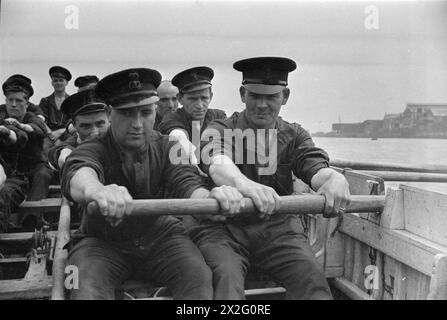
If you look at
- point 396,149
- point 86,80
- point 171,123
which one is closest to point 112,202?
point 171,123

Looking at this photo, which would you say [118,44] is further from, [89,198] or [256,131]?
[89,198]

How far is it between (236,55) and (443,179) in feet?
5.92

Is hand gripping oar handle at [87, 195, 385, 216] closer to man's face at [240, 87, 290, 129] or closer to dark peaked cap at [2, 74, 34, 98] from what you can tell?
man's face at [240, 87, 290, 129]

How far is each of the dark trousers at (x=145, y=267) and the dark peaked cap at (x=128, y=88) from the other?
1.97 ft

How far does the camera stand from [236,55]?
3.01 metres

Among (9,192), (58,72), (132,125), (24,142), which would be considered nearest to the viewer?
(132,125)

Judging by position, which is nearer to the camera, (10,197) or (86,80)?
(10,197)

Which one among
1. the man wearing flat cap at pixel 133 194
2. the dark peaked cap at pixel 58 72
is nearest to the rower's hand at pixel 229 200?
the man wearing flat cap at pixel 133 194

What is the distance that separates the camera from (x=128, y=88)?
2045 mm

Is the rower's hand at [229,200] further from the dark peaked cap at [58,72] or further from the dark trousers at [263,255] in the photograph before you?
the dark peaked cap at [58,72]

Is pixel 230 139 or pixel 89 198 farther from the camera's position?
pixel 230 139

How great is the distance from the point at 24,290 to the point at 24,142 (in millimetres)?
1920

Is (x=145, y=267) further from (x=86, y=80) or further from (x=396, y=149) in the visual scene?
(x=396, y=149)
